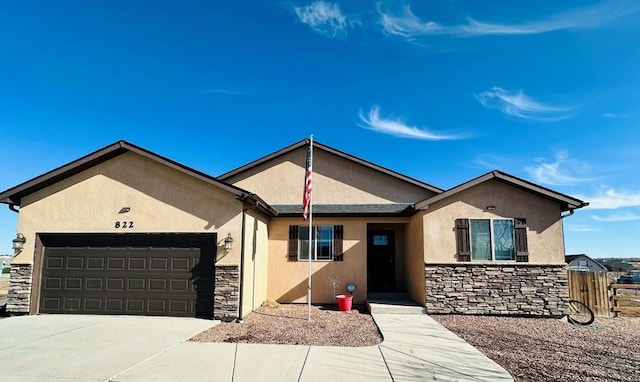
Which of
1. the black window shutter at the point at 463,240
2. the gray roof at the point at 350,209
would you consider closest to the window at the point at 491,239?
the black window shutter at the point at 463,240

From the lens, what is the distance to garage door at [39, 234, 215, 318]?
31.5 feet

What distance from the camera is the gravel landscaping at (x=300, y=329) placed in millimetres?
7262

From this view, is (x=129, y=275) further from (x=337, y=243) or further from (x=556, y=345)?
(x=556, y=345)

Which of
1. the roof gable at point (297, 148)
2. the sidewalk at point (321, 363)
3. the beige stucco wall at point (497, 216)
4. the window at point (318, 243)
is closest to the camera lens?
the sidewalk at point (321, 363)

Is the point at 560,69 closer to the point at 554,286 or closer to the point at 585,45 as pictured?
the point at 585,45

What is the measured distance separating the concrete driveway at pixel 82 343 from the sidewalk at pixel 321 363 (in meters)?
0.43

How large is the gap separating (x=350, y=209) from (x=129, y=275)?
281 inches

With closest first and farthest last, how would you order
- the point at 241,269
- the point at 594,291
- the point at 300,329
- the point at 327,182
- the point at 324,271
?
1. the point at 300,329
2. the point at 241,269
3. the point at 594,291
4. the point at 324,271
5. the point at 327,182

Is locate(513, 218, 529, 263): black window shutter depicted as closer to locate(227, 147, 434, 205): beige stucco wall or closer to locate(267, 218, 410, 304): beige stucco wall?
locate(227, 147, 434, 205): beige stucco wall

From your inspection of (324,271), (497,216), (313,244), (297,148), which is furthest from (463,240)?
(297,148)

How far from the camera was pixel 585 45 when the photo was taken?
32.5 ft

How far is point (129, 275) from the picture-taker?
32.3ft

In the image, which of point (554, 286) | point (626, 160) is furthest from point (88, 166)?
point (626, 160)

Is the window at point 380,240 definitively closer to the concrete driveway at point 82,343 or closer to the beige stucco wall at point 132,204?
the beige stucco wall at point 132,204
